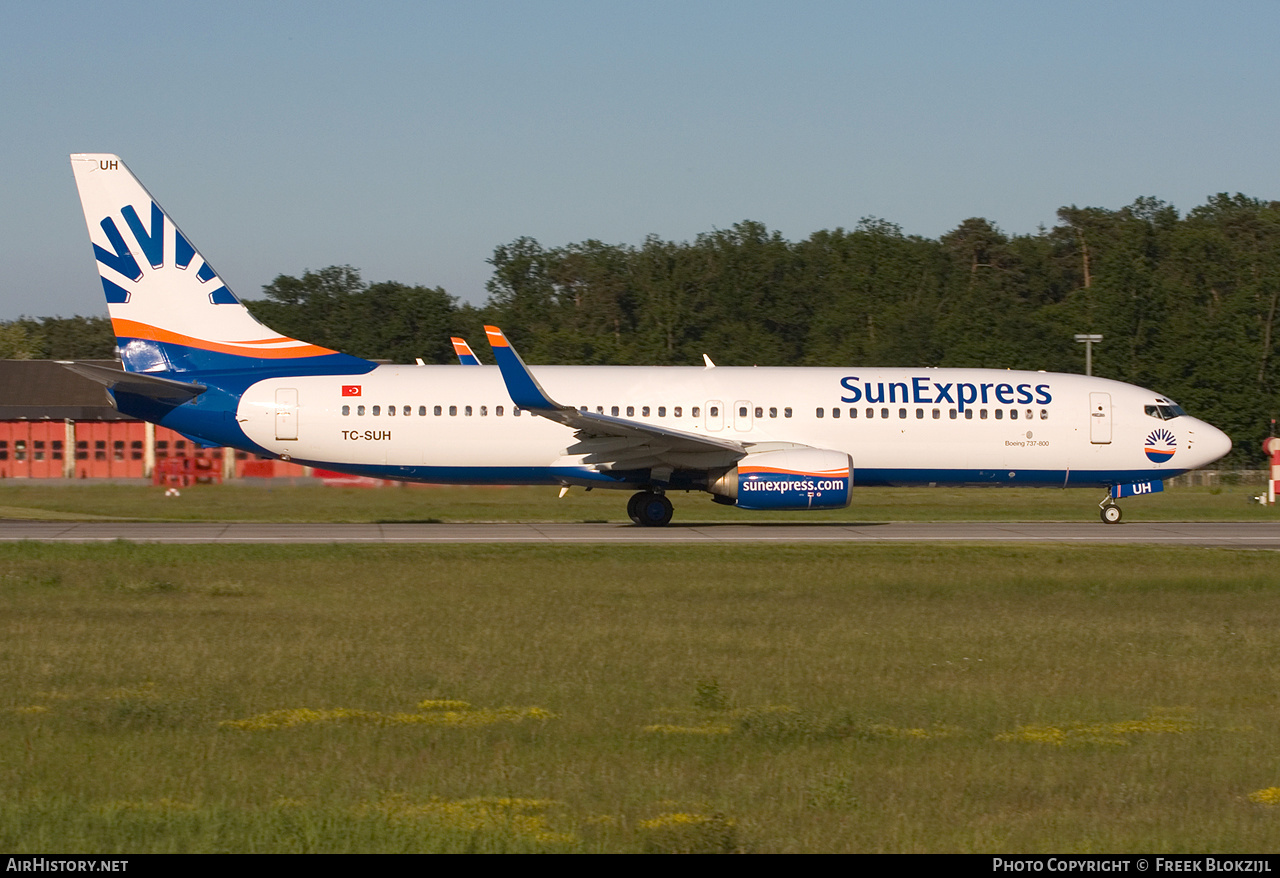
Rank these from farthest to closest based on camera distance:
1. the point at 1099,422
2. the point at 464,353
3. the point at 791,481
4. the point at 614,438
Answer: the point at 464,353
the point at 1099,422
the point at 614,438
the point at 791,481

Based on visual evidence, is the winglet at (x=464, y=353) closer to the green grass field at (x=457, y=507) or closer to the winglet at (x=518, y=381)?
the green grass field at (x=457, y=507)

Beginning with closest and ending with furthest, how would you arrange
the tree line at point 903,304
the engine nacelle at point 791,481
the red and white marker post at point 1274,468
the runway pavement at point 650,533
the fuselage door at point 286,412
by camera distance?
the runway pavement at point 650,533, the engine nacelle at point 791,481, the fuselage door at point 286,412, the red and white marker post at point 1274,468, the tree line at point 903,304

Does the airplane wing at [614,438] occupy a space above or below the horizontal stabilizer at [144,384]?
below

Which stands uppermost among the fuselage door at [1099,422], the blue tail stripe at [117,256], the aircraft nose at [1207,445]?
the blue tail stripe at [117,256]

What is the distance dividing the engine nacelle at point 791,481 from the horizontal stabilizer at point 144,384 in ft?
35.9

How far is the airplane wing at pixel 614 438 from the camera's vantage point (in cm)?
2519

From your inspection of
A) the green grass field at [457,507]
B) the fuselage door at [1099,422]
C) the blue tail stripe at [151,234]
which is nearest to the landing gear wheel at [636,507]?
the green grass field at [457,507]

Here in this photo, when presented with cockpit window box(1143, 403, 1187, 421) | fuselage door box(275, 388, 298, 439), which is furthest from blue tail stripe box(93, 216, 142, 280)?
cockpit window box(1143, 403, 1187, 421)

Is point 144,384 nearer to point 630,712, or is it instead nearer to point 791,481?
point 791,481

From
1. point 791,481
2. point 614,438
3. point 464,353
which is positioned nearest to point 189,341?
point 464,353

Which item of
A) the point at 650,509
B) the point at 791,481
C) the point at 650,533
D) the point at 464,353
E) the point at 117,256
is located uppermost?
the point at 117,256

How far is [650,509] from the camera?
28.1 m

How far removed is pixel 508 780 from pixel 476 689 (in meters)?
2.93

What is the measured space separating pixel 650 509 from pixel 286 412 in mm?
7607
